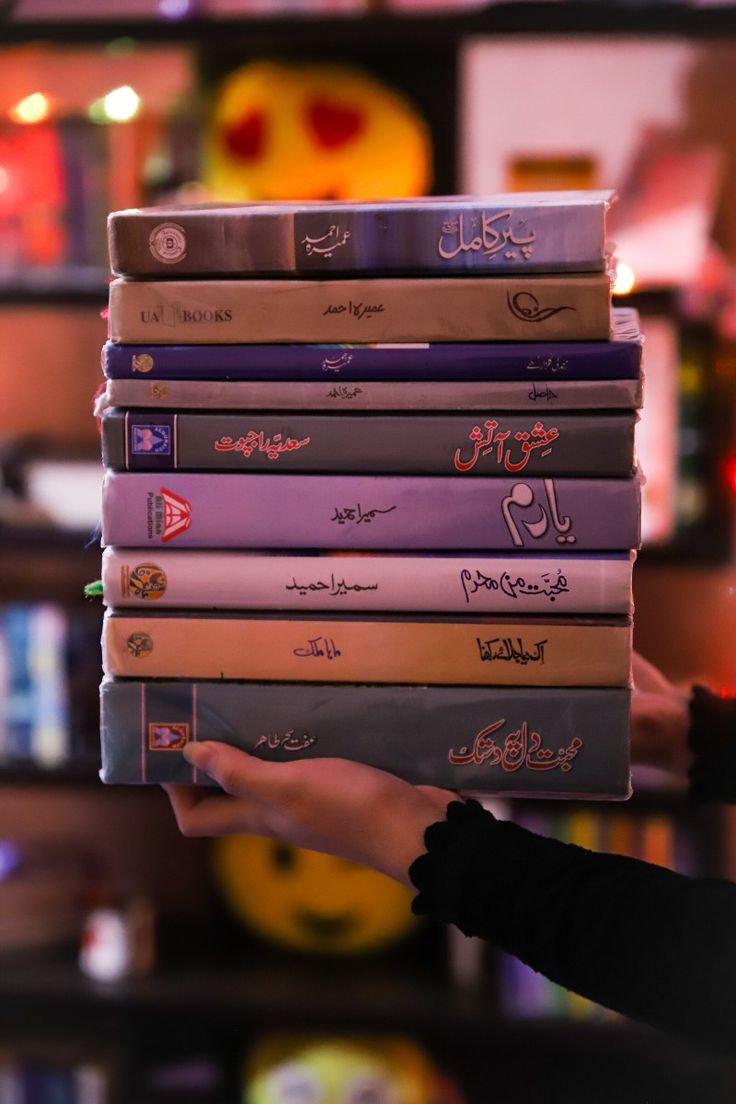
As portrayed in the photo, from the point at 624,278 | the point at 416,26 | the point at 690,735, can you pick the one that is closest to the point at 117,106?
the point at 416,26

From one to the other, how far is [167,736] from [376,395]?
27cm

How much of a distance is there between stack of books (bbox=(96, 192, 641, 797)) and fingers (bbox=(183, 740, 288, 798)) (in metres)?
0.01

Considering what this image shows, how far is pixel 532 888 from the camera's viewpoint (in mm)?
625

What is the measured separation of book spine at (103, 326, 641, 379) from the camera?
2.11 feet

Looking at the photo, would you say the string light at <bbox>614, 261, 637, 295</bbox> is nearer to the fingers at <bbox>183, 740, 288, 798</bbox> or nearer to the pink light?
the pink light

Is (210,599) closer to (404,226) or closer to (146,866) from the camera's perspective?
(404,226)

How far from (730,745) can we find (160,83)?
1385 millimetres

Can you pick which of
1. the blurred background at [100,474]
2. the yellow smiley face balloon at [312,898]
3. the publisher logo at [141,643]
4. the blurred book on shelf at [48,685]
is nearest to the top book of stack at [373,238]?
the publisher logo at [141,643]

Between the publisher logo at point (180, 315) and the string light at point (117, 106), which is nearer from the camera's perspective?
the publisher logo at point (180, 315)

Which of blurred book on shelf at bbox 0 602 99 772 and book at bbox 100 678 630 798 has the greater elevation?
book at bbox 100 678 630 798

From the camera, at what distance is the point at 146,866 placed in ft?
6.08

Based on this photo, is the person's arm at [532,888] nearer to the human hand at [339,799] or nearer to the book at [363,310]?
the human hand at [339,799]

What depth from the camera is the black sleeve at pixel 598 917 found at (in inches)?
23.4

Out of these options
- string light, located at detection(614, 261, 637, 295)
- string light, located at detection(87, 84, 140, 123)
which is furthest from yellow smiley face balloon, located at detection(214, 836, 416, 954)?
string light, located at detection(87, 84, 140, 123)
